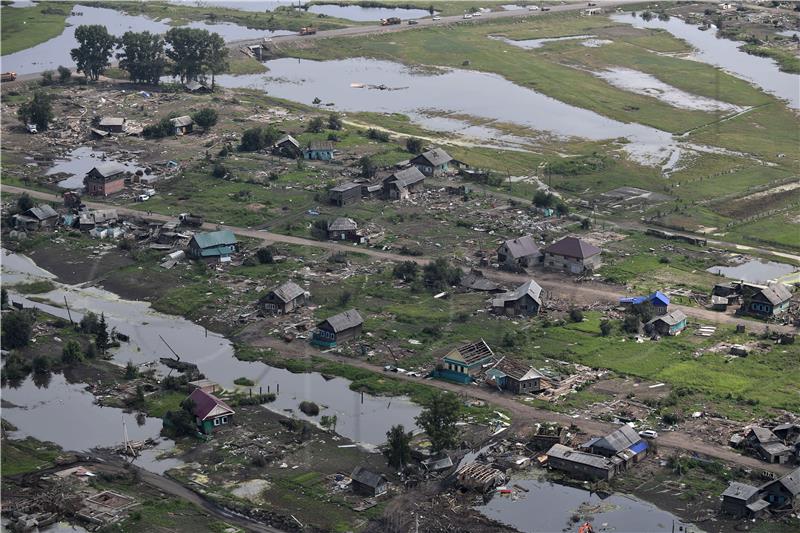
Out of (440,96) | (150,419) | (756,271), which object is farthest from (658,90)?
(150,419)

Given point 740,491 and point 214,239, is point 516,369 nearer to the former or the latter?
point 740,491

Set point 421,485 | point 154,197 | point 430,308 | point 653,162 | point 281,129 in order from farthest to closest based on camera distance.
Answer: point 281,129, point 653,162, point 154,197, point 430,308, point 421,485

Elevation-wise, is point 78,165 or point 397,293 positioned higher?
point 397,293

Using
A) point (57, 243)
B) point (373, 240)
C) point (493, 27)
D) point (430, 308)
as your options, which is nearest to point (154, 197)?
point (57, 243)

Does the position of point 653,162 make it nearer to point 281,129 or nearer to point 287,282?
point 281,129

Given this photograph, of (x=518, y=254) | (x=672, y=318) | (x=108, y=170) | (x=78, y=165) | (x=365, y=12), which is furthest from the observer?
(x=365, y=12)

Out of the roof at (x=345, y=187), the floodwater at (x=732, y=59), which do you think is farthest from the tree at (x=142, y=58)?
the floodwater at (x=732, y=59)
